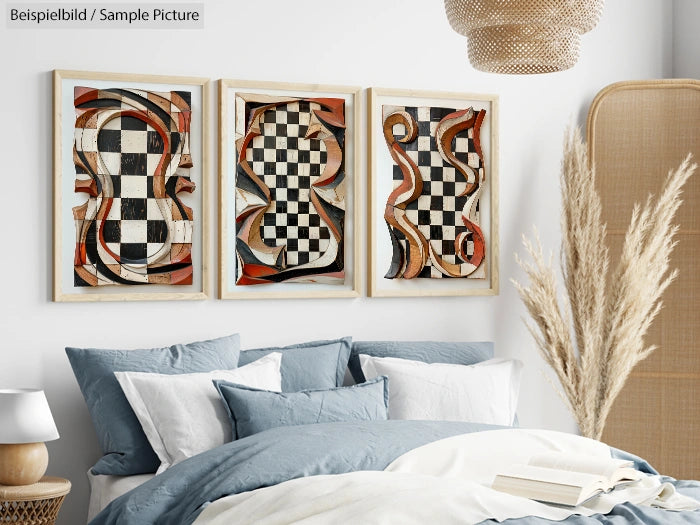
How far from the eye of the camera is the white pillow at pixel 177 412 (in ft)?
11.0

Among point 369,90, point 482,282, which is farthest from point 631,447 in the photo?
point 369,90

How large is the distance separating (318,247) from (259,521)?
177cm

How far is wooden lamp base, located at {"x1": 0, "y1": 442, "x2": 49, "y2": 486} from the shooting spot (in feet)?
10.6

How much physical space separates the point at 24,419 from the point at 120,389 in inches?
15.0

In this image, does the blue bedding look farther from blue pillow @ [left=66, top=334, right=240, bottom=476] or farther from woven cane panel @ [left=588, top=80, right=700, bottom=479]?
woven cane panel @ [left=588, top=80, right=700, bottom=479]

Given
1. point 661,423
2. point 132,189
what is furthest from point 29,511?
point 661,423

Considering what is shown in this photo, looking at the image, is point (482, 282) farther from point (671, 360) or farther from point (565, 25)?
point (565, 25)

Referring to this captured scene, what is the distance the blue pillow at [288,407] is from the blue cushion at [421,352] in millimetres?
484

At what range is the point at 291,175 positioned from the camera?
406 cm

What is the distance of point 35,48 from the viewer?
374 cm

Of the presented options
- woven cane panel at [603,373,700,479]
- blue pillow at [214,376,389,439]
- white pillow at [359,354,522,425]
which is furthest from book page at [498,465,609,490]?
woven cane panel at [603,373,700,479]

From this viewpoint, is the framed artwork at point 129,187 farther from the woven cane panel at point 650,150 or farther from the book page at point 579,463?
the woven cane panel at point 650,150

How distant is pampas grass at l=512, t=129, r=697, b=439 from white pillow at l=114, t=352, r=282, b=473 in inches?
59.5

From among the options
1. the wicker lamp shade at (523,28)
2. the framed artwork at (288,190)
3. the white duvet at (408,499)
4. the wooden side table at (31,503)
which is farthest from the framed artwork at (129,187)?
the wicker lamp shade at (523,28)
